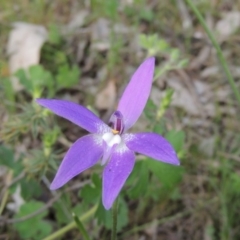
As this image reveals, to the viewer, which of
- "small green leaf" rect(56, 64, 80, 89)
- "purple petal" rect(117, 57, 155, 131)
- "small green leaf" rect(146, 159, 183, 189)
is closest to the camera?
"purple petal" rect(117, 57, 155, 131)

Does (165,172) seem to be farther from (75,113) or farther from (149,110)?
(75,113)

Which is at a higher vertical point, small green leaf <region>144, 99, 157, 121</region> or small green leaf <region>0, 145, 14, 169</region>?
small green leaf <region>144, 99, 157, 121</region>

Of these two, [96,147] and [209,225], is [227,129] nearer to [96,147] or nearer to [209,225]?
[209,225]

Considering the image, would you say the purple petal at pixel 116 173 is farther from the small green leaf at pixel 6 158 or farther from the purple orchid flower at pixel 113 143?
the small green leaf at pixel 6 158

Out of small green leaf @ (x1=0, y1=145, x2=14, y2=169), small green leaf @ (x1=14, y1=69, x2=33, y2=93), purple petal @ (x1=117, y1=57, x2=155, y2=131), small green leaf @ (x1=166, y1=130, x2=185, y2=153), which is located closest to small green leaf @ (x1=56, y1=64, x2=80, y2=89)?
small green leaf @ (x1=14, y1=69, x2=33, y2=93)

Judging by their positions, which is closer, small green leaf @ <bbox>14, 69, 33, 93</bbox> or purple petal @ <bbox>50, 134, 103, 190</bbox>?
purple petal @ <bbox>50, 134, 103, 190</bbox>

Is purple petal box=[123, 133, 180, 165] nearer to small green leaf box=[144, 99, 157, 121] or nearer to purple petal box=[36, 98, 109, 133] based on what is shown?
purple petal box=[36, 98, 109, 133]

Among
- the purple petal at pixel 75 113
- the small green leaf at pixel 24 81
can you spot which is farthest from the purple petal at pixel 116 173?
the small green leaf at pixel 24 81

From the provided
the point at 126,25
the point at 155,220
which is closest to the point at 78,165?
the point at 155,220

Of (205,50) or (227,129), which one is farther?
(205,50)
